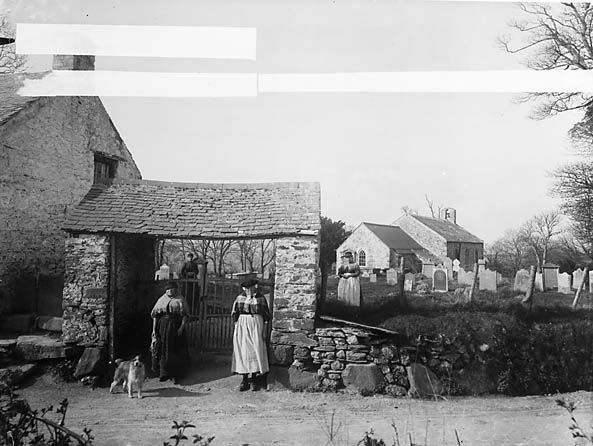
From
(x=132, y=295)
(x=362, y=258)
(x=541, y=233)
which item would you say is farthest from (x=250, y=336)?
(x=541, y=233)

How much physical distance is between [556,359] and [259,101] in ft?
9.68

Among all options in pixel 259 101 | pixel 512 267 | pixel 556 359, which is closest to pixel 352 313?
pixel 512 267

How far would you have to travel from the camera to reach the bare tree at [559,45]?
2873 millimetres

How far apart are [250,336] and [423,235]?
1.81 meters

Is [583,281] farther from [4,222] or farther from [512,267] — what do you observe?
[4,222]

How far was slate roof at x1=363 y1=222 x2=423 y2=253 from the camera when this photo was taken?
326 cm

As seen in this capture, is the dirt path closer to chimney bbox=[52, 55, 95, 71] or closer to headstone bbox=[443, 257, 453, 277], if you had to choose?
headstone bbox=[443, 257, 453, 277]

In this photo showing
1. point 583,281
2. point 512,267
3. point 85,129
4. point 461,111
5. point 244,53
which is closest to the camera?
point 244,53

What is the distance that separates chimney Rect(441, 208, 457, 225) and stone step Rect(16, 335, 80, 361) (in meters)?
2.92

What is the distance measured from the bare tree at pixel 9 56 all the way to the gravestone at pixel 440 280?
3.74 meters

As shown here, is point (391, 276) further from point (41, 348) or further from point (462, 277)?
point (41, 348)

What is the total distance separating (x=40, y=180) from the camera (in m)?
3.45

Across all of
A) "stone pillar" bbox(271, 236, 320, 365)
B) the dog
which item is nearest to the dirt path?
the dog

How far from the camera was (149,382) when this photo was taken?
116 inches
